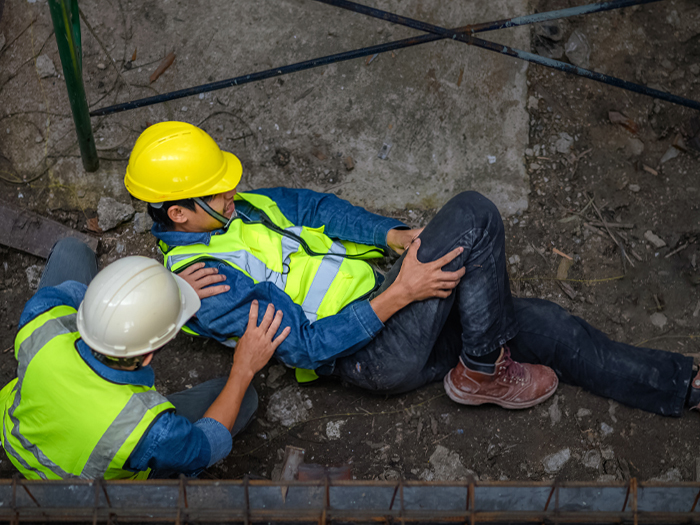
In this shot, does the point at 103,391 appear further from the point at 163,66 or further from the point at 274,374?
the point at 163,66

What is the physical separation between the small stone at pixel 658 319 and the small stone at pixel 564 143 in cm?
139

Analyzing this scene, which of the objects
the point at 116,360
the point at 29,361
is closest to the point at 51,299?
the point at 29,361

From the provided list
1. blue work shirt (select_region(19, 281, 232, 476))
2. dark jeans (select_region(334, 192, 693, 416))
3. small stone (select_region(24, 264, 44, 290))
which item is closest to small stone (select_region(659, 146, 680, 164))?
dark jeans (select_region(334, 192, 693, 416))

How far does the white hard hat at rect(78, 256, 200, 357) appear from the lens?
2.29m

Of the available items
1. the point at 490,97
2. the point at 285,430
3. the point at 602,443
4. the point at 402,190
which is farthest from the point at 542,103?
the point at 285,430

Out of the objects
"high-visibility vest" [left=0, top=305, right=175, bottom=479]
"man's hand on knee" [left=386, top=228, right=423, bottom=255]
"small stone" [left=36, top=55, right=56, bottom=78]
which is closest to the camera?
"high-visibility vest" [left=0, top=305, right=175, bottom=479]

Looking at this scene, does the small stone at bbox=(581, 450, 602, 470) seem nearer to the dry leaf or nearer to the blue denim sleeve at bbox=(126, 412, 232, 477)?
the blue denim sleeve at bbox=(126, 412, 232, 477)

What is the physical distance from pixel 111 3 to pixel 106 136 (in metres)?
1.16

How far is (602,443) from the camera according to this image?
11.1 feet

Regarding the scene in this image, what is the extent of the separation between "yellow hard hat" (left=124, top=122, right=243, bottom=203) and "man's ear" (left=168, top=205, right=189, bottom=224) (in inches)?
2.4

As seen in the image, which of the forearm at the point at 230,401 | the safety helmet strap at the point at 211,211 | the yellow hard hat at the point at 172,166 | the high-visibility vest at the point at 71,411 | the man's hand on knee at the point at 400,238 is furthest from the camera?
the man's hand on knee at the point at 400,238

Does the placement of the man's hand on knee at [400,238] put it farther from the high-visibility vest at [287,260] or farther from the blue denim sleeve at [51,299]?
the blue denim sleeve at [51,299]

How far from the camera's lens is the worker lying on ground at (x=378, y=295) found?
2.93 m

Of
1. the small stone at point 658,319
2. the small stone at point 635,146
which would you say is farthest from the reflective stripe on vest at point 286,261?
the small stone at point 635,146
